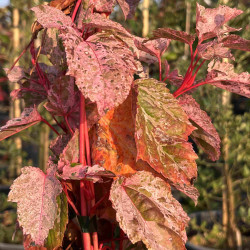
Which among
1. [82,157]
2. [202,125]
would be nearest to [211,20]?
[202,125]

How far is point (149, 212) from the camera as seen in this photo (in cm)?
52

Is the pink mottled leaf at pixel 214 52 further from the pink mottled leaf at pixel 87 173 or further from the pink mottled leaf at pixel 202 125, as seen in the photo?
the pink mottled leaf at pixel 87 173

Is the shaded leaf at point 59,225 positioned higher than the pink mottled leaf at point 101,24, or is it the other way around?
the pink mottled leaf at point 101,24

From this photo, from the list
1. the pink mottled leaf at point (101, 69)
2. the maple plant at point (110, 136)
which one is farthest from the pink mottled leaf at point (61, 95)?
the pink mottled leaf at point (101, 69)

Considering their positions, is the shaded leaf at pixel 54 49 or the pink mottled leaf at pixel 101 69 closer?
the pink mottled leaf at pixel 101 69

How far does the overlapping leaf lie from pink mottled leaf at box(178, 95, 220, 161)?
0.36 feet

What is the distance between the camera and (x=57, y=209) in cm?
52

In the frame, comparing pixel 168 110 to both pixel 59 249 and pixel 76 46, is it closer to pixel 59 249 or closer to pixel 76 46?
pixel 76 46

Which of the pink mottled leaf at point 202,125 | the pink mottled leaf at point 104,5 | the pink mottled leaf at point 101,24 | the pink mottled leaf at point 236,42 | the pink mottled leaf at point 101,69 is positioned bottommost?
the pink mottled leaf at point 202,125

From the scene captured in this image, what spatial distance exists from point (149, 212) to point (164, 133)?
11cm

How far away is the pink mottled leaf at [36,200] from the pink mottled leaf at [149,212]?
86 millimetres

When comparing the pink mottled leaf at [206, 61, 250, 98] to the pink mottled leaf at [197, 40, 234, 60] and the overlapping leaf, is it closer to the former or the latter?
the pink mottled leaf at [197, 40, 234, 60]

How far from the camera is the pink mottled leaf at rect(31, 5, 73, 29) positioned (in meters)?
0.49

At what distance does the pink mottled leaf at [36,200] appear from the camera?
49 centimetres
